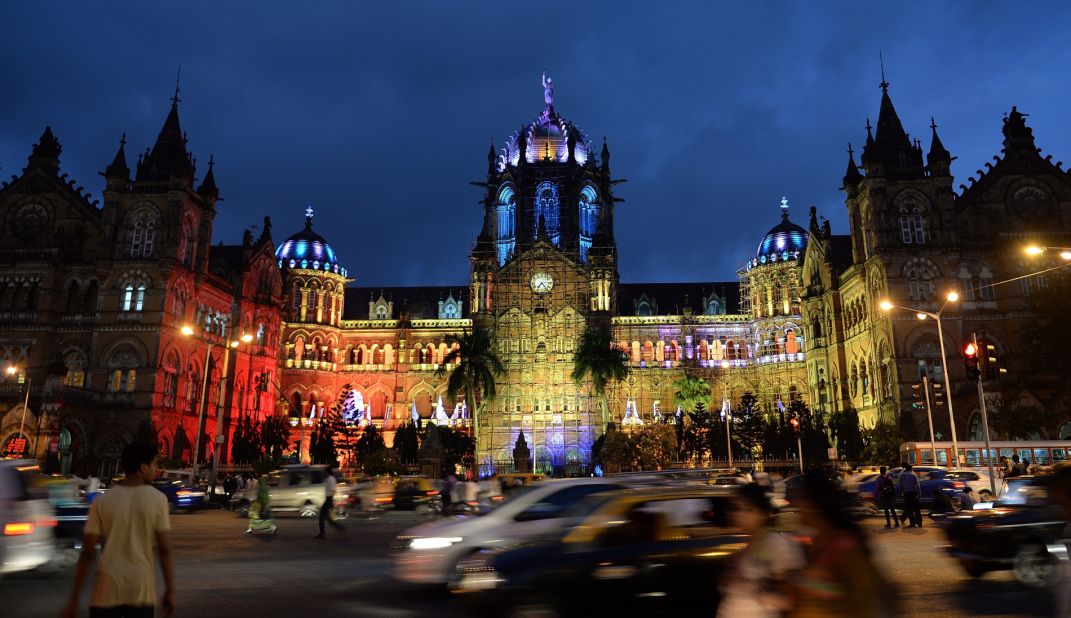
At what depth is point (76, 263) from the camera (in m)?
61.2

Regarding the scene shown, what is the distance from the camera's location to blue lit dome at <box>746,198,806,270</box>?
84.6 m

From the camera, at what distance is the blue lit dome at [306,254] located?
295ft

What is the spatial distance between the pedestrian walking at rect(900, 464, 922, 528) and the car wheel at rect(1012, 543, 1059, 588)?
31.1 feet

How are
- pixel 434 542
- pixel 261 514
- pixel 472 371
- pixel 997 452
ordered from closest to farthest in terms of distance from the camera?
pixel 434 542 → pixel 261 514 → pixel 997 452 → pixel 472 371

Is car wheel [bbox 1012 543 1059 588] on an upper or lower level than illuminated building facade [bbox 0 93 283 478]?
lower

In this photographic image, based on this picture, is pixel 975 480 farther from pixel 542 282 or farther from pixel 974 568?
pixel 542 282

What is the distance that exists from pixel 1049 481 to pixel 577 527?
208 inches

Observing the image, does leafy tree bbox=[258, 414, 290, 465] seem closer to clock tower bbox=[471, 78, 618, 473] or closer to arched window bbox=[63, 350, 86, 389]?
arched window bbox=[63, 350, 86, 389]

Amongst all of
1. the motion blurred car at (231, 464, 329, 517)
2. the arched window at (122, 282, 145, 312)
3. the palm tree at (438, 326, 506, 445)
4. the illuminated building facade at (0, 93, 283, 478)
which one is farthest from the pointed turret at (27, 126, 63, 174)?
the motion blurred car at (231, 464, 329, 517)

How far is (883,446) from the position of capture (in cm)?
5275

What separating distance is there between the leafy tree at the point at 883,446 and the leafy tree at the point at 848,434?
231cm

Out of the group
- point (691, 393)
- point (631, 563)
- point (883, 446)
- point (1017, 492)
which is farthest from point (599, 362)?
point (631, 563)

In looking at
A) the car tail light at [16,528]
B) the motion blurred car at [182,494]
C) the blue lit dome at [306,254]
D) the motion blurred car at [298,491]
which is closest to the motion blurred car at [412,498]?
the motion blurred car at [298,491]

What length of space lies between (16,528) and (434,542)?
6672 mm
